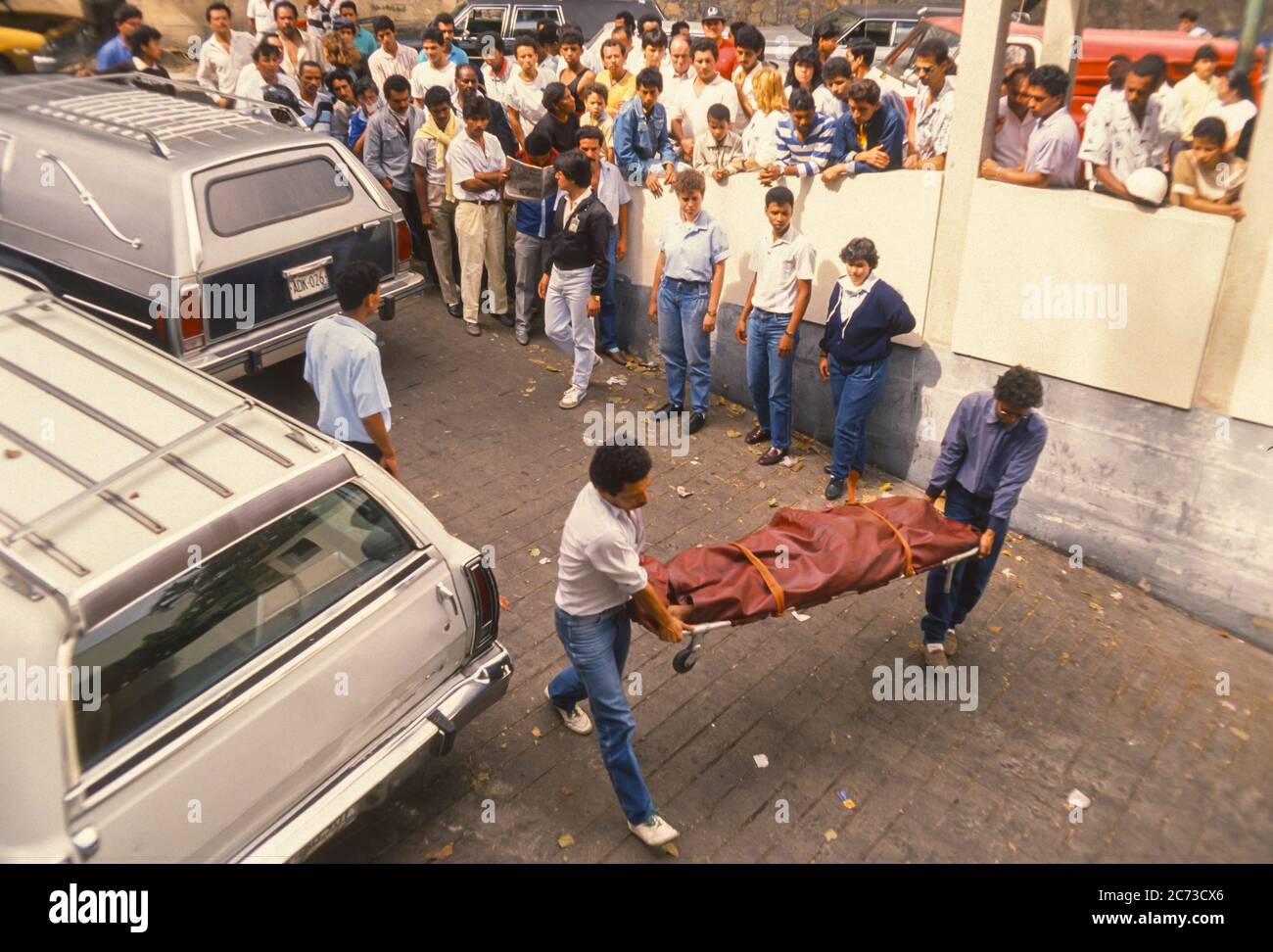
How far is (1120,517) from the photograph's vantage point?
20.6 feet

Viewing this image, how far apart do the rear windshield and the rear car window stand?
13.3 ft

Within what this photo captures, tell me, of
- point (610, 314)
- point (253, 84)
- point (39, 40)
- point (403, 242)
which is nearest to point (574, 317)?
point (610, 314)

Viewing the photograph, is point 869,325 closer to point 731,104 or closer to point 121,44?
point 731,104

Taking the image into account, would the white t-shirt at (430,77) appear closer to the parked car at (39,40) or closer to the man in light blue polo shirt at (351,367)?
the parked car at (39,40)

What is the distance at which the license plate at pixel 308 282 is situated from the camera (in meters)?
7.35

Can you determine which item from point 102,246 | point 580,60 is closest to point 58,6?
point 580,60

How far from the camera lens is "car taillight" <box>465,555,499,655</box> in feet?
13.9

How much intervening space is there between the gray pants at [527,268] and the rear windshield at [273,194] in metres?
1.63

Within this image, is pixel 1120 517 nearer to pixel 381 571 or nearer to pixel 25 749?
pixel 381 571

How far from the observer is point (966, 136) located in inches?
254

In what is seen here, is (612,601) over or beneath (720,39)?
beneath

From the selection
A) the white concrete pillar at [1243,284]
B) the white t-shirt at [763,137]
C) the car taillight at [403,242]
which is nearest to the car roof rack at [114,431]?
the car taillight at [403,242]

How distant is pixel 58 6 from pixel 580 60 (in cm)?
832

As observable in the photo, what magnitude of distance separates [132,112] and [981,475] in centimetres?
727
